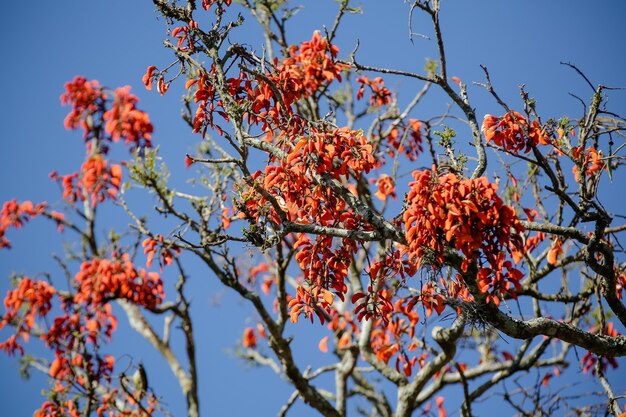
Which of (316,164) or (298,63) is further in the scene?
(298,63)

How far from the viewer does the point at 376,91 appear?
28.5 ft

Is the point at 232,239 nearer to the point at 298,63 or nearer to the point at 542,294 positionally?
the point at 298,63

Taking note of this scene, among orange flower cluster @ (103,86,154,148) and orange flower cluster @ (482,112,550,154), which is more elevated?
orange flower cluster @ (103,86,154,148)

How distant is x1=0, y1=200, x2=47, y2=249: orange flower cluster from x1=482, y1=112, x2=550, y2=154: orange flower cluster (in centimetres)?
651

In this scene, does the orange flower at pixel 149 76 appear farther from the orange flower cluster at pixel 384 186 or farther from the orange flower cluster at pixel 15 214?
the orange flower cluster at pixel 15 214

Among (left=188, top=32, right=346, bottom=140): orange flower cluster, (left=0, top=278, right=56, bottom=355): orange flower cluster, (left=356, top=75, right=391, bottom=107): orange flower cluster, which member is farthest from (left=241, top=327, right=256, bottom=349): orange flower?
(left=188, top=32, right=346, bottom=140): orange flower cluster

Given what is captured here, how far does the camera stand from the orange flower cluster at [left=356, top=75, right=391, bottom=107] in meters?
8.59

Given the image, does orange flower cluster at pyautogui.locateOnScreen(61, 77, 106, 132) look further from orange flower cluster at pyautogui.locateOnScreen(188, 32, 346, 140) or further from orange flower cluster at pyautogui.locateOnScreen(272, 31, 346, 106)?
orange flower cluster at pyautogui.locateOnScreen(188, 32, 346, 140)

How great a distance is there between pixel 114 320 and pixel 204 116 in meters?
4.53

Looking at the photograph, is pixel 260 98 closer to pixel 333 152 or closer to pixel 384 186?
pixel 333 152

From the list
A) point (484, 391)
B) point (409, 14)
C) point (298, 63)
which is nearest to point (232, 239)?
point (409, 14)

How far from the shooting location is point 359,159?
4719 millimetres

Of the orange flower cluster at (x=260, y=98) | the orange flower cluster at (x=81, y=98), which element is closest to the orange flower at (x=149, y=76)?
the orange flower cluster at (x=260, y=98)

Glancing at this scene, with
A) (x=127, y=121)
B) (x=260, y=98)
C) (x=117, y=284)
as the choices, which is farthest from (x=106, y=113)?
(x=260, y=98)
